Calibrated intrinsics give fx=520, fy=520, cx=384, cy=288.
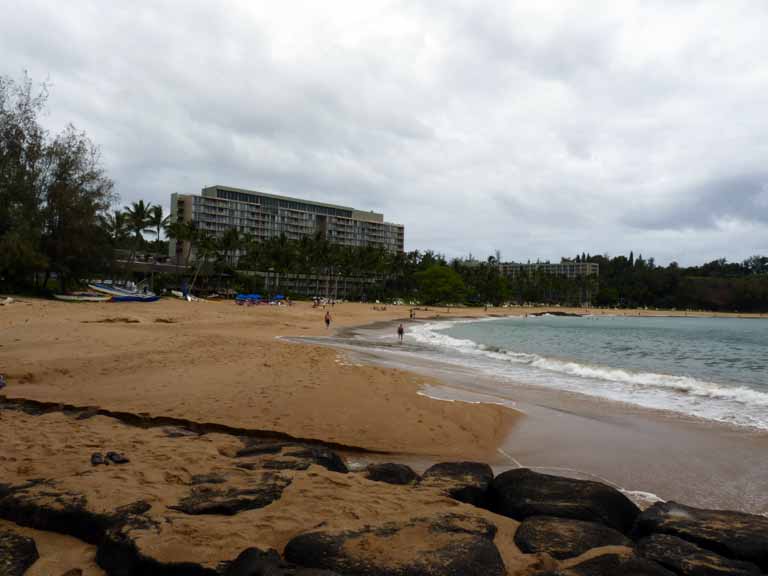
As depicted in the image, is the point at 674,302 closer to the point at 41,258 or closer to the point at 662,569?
the point at 41,258

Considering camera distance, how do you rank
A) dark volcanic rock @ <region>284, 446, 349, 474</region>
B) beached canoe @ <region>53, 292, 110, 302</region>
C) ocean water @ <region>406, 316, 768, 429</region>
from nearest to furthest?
dark volcanic rock @ <region>284, 446, 349, 474</region>, ocean water @ <region>406, 316, 768, 429</region>, beached canoe @ <region>53, 292, 110, 302</region>

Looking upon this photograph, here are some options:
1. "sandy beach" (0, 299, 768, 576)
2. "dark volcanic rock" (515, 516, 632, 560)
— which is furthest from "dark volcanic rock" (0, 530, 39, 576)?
"dark volcanic rock" (515, 516, 632, 560)

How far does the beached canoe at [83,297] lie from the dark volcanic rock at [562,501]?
130 ft

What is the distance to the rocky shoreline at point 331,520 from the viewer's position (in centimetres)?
352

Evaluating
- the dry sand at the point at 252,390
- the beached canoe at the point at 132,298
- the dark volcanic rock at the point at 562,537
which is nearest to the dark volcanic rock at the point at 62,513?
the dark volcanic rock at the point at 562,537

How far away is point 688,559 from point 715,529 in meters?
0.73

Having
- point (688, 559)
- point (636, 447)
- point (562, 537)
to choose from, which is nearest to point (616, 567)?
point (562, 537)

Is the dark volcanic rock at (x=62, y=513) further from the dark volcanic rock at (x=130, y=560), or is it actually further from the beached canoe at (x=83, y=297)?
the beached canoe at (x=83, y=297)

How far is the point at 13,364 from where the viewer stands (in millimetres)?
11594

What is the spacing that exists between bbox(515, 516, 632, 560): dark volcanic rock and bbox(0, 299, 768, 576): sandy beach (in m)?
0.14

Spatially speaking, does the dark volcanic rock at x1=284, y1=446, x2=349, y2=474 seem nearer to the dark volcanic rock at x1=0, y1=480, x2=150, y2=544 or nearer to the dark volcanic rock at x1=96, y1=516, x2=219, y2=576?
the dark volcanic rock at x1=0, y1=480, x2=150, y2=544

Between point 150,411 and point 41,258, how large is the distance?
31451mm

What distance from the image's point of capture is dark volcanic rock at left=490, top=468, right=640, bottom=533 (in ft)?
15.8

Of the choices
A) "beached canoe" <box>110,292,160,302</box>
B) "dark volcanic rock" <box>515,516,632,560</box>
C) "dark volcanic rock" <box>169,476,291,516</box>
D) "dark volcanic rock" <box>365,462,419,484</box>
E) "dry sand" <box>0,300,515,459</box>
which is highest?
"dark volcanic rock" <box>515,516,632,560</box>
